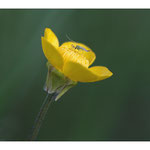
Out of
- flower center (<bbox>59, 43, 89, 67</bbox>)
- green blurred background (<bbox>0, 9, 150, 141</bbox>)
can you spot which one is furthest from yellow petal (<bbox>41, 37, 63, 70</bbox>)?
green blurred background (<bbox>0, 9, 150, 141</bbox>)

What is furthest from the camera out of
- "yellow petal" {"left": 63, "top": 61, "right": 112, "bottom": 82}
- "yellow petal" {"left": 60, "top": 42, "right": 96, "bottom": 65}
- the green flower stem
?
"yellow petal" {"left": 60, "top": 42, "right": 96, "bottom": 65}

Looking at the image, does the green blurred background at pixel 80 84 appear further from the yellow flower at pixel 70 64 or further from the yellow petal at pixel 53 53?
the yellow petal at pixel 53 53

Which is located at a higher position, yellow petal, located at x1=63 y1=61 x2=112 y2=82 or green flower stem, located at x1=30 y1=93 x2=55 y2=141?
yellow petal, located at x1=63 y1=61 x2=112 y2=82

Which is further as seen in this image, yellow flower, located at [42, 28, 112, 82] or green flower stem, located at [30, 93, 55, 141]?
green flower stem, located at [30, 93, 55, 141]

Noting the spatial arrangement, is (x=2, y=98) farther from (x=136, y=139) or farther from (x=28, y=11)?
(x=136, y=139)

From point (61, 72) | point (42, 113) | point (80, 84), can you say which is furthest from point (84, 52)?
point (80, 84)

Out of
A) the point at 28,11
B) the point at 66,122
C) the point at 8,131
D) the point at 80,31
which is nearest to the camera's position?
the point at 8,131

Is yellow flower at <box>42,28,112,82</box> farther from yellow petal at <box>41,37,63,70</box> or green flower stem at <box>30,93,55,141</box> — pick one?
green flower stem at <box>30,93,55,141</box>

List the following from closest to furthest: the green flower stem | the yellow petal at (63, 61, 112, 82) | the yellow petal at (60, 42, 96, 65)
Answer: the yellow petal at (63, 61, 112, 82) → the green flower stem → the yellow petal at (60, 42, 96, 65)

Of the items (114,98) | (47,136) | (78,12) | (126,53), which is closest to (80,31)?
(78,12)
